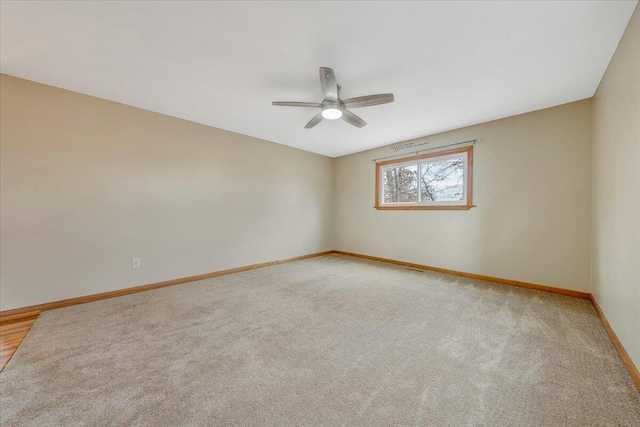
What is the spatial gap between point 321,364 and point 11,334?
2695 mm

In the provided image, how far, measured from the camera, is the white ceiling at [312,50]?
5.22 ft

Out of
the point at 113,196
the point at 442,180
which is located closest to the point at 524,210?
the point at 442,180

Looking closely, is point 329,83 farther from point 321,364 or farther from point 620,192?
point 620,192

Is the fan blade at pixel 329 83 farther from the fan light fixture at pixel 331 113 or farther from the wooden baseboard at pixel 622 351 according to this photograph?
the wooden baseboard at pixel 622 351

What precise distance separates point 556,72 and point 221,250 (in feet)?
15.2

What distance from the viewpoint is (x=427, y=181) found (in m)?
4.24

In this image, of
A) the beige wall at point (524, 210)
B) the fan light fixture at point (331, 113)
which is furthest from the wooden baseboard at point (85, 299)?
the beige wall at point (524, 210)

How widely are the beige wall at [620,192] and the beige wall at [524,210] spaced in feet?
1.20

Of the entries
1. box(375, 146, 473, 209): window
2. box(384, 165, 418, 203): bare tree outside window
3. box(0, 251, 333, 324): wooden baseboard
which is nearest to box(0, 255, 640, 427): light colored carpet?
box(0, 251, 333, 324): wooden baseboard

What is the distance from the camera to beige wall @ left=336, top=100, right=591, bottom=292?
9.28ft

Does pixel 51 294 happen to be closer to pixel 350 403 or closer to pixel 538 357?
pixel 350 403

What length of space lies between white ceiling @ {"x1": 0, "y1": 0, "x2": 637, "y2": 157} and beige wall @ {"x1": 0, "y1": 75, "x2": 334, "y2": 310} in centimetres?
40

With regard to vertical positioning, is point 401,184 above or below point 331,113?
below

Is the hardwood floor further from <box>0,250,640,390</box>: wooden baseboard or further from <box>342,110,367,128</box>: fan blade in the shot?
<box>342,110,367,128</box>: fan blade
